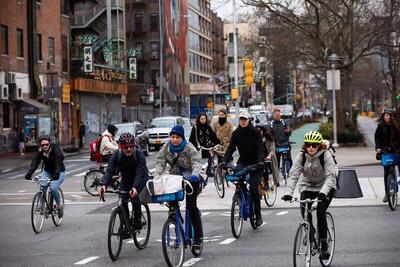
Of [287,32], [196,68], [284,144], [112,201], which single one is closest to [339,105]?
[287,32]

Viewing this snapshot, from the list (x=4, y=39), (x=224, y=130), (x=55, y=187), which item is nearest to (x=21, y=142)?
(x=4, y=39)

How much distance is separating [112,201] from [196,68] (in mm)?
96050

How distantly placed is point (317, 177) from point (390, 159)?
5745 millimetres

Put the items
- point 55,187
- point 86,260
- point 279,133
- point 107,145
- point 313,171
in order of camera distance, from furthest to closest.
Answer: point 279,133 < point 107,145 < point 55,187 < point 86,260 < point 313,171

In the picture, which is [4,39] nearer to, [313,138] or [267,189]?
[267,189]

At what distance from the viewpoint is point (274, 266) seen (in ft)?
32.0

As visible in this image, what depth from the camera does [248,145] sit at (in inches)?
515

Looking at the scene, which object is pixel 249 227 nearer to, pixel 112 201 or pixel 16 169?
pixel 112 201

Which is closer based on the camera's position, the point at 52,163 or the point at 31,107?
the point at 52,163

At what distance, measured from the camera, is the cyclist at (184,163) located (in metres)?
10.3

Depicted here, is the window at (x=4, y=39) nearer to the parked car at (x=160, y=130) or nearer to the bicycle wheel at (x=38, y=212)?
the parked car at (x=160, y=130)

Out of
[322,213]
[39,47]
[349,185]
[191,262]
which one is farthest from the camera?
[39,47]

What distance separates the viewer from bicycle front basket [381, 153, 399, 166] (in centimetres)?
1477

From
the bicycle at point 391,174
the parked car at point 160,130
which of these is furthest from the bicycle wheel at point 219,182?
the parked car at point 160,130
